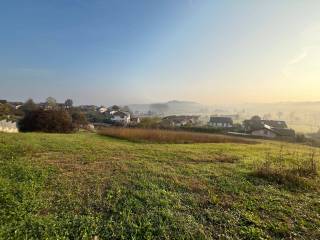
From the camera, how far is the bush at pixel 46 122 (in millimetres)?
23656

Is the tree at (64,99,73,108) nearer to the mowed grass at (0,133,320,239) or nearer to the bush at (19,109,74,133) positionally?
the bush at (19,109,74,133)

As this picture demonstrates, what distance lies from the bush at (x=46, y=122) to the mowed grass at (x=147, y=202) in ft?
54.3

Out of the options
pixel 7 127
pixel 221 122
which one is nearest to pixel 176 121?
pixel 221 122

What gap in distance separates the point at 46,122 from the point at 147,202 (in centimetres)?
2146

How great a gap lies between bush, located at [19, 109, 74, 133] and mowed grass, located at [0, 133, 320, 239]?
16.5 meters

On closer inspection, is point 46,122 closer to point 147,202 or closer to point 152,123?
point 152,123

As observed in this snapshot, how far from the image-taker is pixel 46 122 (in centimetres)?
2373

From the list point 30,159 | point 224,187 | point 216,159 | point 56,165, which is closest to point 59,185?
point 56,165

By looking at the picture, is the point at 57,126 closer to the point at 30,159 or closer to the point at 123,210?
the point at 30,159

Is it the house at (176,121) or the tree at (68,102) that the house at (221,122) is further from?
the tree at (68,102)

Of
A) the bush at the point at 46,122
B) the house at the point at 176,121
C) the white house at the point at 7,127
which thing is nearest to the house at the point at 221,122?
the house at the point at 176,121

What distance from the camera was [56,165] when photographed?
747 cm

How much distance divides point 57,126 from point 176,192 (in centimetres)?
2110

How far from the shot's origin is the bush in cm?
2366
